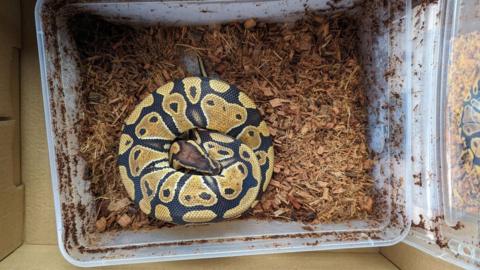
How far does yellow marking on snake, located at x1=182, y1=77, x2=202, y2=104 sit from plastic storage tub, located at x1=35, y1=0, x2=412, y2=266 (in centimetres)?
49

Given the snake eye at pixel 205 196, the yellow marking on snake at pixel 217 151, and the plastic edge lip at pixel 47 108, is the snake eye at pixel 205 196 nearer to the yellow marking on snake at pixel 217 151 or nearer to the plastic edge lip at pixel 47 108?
the yellow marking on snake at pixel 217 151

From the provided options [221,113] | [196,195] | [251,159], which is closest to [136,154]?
[196,195]

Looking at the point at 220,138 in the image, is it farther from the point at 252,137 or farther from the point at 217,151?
the point at 252,137

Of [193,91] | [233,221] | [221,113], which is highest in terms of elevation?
[193,91]

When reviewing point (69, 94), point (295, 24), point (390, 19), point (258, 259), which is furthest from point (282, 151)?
point (69, 94)

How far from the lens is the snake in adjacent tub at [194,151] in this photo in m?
2.16

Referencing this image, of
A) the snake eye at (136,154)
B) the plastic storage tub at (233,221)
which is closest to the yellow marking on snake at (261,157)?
Answer: the plastic storage tub at (233,221)

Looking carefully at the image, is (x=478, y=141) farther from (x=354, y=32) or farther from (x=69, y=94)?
(x=69, y=94)

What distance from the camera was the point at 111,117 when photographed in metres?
2.50

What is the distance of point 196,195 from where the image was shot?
6.95 ft

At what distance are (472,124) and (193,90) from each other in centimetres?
173

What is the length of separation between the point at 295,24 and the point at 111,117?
4.89 ft

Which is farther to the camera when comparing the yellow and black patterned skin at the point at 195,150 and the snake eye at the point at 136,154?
the snake eye at the point at 136,154

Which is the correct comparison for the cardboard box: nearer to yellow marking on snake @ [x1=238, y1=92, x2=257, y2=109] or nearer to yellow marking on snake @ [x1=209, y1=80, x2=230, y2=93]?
yellow marking on snake @ [x1=238, y1=92, x2=257, y2=109]
